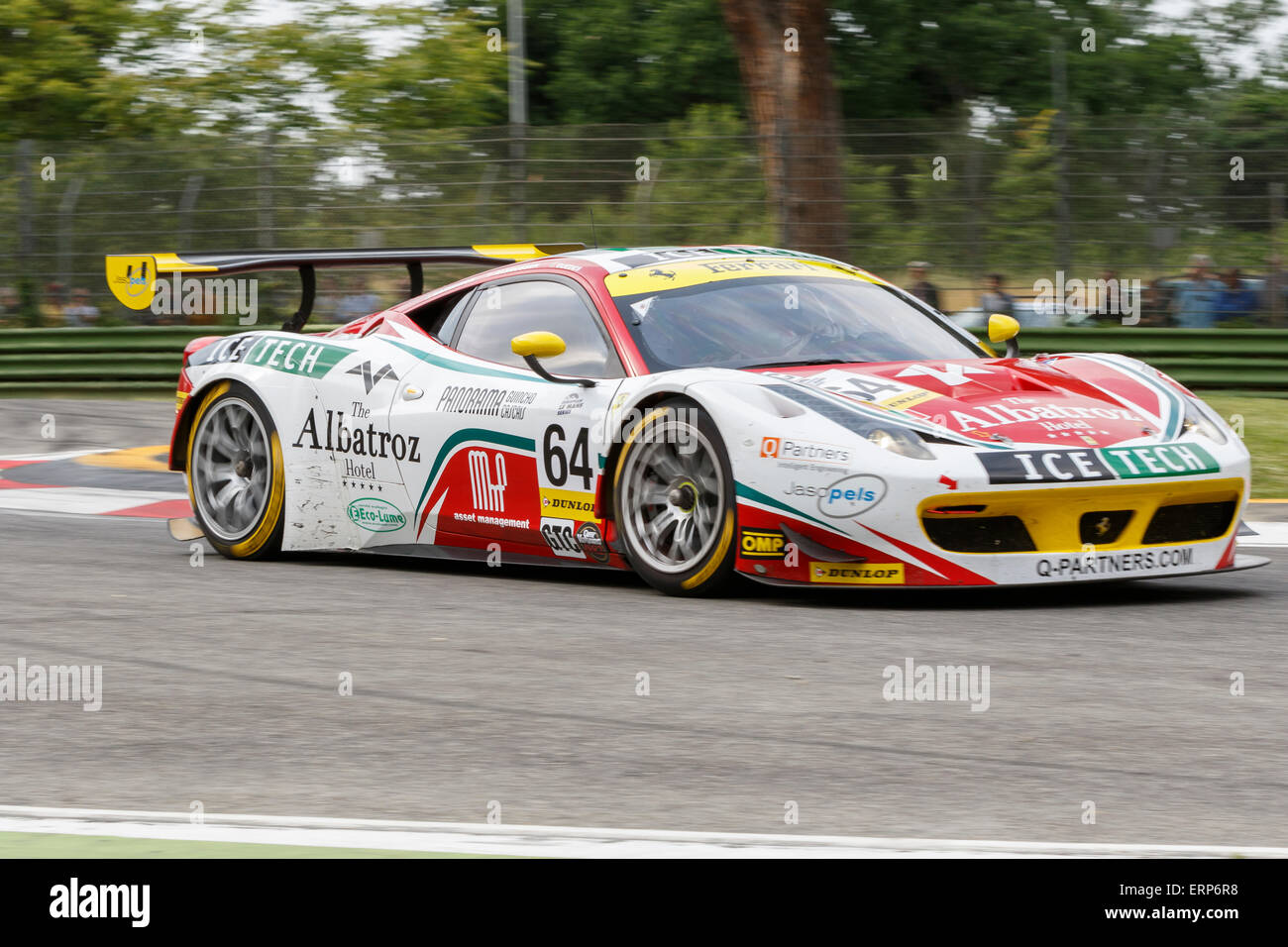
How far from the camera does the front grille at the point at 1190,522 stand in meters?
6.13

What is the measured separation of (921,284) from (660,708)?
10.8 meters

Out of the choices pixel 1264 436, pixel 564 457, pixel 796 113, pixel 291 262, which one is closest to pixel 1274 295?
pixel 1264 436

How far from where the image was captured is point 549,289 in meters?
7.38

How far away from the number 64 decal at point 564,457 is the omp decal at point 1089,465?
1529 mm

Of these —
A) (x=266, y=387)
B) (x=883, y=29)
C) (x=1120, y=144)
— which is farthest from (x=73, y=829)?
(x=883, y=29)

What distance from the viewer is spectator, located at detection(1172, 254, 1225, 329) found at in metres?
14.6

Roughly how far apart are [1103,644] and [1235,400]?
8.64 meters

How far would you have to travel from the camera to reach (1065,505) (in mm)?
5906

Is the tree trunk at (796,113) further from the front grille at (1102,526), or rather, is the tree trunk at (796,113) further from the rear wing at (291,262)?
the front grille at (1102,526)

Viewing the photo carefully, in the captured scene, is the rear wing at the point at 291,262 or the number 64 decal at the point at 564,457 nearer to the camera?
the number 64 decal at the point at 564,457

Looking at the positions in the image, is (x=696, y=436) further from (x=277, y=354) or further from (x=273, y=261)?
(x=273, y=261)

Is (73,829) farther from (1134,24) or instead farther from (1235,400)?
(1134,24)

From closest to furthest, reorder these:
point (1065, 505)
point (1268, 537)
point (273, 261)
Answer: point (1065, 505)
point (1268, 537)
point (273, 261)

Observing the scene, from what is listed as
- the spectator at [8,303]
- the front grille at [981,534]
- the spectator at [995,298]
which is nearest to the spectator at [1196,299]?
the spectator at [995,298]
